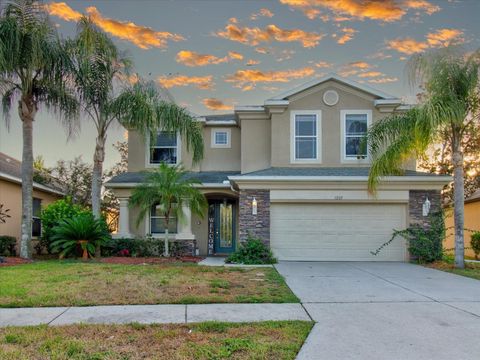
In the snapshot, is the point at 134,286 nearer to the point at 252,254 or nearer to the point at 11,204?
the point at 252,254

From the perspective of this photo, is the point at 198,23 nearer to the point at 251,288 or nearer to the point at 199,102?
the point at 199,102

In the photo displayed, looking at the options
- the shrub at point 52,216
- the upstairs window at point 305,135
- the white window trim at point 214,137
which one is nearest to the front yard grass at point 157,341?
the upstairs window at point 305,135

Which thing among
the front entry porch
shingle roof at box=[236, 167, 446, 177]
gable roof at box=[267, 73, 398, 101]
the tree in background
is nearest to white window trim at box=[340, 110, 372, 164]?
shingle roof at box=[236, 167, 446, 177]

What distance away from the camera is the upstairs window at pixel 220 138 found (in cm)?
1812

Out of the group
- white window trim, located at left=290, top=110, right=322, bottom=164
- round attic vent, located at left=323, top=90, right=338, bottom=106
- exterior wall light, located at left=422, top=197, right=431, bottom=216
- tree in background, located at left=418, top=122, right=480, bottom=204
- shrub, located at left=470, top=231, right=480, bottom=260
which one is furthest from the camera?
tree in background, located at left=418, top=122, right=480, bottom=204

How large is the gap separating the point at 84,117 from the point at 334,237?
935cm

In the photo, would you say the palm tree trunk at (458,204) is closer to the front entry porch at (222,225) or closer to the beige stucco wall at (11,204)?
the front entry porch at (222,225)

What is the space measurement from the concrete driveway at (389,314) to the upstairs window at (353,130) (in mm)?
5663

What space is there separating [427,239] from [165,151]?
10228 millimetres

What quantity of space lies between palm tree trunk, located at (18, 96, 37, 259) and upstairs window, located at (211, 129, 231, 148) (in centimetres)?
691

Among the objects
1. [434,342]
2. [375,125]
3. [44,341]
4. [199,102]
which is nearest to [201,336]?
[44,341]

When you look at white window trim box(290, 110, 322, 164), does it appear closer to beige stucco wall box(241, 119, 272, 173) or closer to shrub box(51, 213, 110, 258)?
beige stucco wall box(241, 119, 272, 173)

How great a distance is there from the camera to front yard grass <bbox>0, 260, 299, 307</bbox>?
24.0ft

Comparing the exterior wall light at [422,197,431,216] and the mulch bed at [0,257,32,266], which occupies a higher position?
the exterior wall light at [422,197,431,216]
